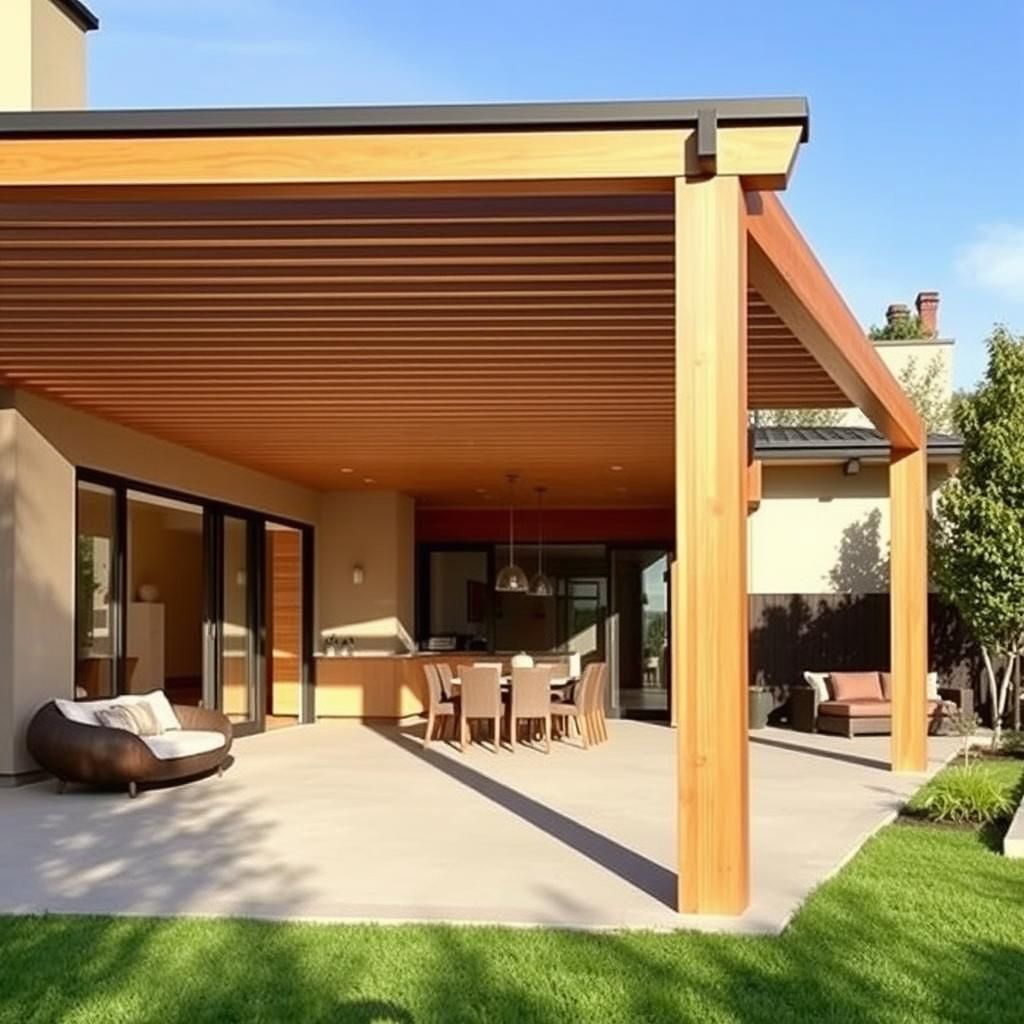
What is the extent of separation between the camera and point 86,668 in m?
11.7

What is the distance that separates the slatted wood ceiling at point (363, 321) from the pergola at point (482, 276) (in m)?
0.02

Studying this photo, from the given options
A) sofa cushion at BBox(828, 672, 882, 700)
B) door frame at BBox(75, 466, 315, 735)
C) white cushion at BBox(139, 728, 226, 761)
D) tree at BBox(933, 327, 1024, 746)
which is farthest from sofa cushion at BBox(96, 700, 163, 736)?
tree at BBox(933, 327, 1024, 746)

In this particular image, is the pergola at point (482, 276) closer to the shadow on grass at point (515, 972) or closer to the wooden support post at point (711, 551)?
the wooden support post at point (711, 551)

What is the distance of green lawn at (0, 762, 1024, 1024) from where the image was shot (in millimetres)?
4461

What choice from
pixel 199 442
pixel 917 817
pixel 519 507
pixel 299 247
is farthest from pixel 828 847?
pixel 519 507

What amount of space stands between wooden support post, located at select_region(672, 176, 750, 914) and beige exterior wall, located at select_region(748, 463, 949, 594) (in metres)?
12.0

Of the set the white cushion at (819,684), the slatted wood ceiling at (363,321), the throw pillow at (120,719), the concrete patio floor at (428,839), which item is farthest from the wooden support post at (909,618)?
the throw pillow at (120,719)

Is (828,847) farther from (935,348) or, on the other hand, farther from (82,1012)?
(935,348)

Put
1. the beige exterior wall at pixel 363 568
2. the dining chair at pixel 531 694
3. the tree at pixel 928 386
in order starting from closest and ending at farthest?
the dining chair at pixel 531 694, the beige exterior wall at pixel 363 568, the tree at pixel 928 386

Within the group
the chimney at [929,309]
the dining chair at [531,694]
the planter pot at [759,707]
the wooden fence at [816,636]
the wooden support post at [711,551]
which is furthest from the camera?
the chimney at [929,309]

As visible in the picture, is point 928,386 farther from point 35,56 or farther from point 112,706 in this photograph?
point 112,706

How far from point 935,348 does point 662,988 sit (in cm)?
2491

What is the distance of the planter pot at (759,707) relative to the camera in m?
16.0

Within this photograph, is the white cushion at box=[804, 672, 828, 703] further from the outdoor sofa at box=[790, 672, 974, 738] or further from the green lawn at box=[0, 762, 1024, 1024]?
the green lawn at box=[0, 762, 1024, 1024]
